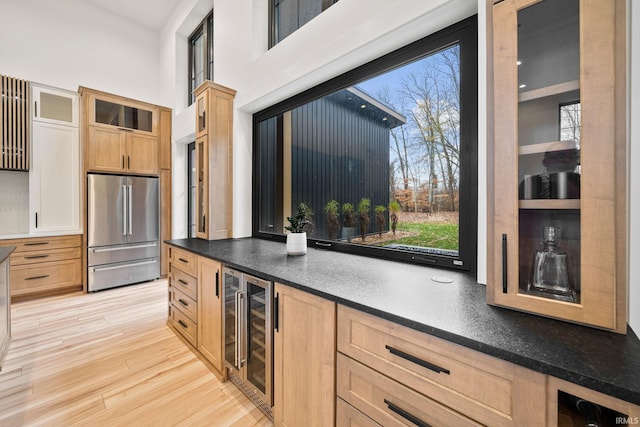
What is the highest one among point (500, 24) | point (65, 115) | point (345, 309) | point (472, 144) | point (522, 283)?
point (65, 115)

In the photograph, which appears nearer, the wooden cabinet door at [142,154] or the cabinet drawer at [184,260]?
the cabinet drawer at [184,260]

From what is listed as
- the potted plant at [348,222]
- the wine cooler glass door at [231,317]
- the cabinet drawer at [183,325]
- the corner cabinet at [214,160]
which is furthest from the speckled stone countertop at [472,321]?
the corner cabinet at [214,160]

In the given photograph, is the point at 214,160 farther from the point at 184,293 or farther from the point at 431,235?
the point at 431,235

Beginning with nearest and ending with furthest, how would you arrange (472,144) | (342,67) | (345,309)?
(345,309)
(472,144)
(342,67)

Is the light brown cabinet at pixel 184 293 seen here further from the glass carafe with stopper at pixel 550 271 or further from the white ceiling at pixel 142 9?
the white ceiling at pixel 142 9

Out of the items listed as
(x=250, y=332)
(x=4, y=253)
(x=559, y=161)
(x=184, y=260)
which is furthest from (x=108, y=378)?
(x=559, y=161)

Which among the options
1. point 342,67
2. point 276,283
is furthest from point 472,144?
point 276,283

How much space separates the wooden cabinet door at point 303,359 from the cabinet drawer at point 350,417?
27mm

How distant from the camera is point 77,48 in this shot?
3.90 metres

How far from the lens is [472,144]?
1399 mm

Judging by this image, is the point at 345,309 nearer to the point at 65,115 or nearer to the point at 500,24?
the point at 500,24

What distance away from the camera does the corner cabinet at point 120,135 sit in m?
3.59

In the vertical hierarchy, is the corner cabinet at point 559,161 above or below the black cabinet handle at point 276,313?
above

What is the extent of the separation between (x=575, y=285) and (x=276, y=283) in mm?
1166
